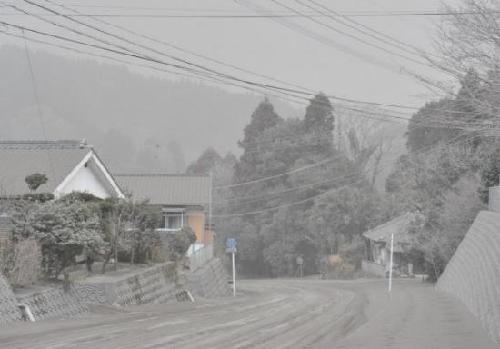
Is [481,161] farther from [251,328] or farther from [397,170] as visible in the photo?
[397,170]

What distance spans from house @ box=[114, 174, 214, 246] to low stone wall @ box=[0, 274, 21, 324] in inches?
1414

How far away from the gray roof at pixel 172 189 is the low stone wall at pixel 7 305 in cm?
3739

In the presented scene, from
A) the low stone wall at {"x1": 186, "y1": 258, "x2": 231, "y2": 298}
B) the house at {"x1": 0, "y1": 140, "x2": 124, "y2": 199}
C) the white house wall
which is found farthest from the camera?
the low stone wall at {"x1": 186, "y1": 258, "x2": 231, "y2": 298}

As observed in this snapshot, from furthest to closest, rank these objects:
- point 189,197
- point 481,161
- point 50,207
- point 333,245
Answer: point 333,245 → point 189,197 → point 481,161 → point 50,207

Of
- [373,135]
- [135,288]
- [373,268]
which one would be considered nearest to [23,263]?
[135,288]

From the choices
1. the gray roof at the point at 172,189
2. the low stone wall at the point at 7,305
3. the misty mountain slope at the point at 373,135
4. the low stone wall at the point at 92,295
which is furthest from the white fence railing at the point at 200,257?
the misty mountain slope at the point at 373,135

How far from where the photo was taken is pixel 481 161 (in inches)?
1727

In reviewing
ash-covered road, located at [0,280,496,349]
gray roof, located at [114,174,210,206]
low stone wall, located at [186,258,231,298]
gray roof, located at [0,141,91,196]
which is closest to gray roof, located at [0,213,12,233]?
ash-covered road, located at [0,280,496,349]

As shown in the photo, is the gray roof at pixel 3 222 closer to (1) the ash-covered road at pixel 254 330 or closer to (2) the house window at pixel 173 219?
(1) the ash-covered road at pixel 254 330

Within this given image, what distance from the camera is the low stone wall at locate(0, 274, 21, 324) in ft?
68.2

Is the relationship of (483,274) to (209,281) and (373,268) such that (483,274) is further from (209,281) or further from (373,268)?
(373,268)

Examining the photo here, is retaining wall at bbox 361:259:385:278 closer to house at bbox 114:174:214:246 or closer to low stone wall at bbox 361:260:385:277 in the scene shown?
low stone wall at bbox 361:260:385:277

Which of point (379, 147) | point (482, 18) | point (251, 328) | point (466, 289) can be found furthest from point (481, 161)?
point (379, 147)

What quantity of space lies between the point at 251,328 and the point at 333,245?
59.2 m
